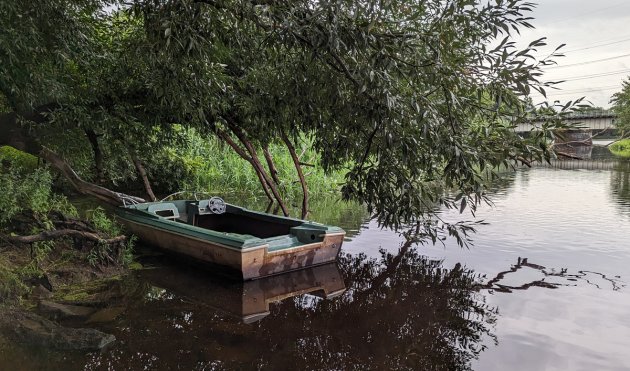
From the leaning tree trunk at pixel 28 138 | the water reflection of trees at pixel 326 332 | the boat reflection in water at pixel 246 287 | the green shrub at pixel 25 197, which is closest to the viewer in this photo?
the water reflection of trees at pixel 326 332

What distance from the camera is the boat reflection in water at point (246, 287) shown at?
6.69 metres

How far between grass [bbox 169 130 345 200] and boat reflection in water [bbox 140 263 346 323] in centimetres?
782

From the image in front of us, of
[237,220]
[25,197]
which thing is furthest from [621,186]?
[25,197]

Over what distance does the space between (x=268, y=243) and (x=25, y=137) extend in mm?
4767

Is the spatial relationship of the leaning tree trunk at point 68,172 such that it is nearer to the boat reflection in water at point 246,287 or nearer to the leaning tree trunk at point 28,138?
the leaning tree trunk at point 28,138

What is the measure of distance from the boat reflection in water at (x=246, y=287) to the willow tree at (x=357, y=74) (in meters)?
2.12

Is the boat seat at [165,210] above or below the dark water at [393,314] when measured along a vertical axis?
above

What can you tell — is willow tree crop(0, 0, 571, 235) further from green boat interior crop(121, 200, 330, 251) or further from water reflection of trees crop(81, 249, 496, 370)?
green boat interior crop(121, 200, 330, 251)

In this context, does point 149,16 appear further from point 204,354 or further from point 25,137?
point 25,137

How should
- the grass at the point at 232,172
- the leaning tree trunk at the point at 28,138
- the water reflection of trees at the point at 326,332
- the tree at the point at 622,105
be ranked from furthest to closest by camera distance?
the tree at the point at 622,105 → the grass at the point at 232,172 → the leaning tree trunk at the point at 28,138 → the water reflection of trees at the point at 326,332

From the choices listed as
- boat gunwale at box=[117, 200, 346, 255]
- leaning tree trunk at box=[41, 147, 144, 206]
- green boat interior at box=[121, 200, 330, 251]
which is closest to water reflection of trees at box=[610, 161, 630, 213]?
boat gunwale at box=[117, 200, 346, 255]

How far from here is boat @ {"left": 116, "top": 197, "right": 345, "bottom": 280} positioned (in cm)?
741

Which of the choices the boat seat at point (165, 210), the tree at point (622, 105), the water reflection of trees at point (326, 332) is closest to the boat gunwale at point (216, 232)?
the boat seat at point (165, 210)

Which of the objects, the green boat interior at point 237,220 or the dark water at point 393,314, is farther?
the green boat interior at point 237,220
